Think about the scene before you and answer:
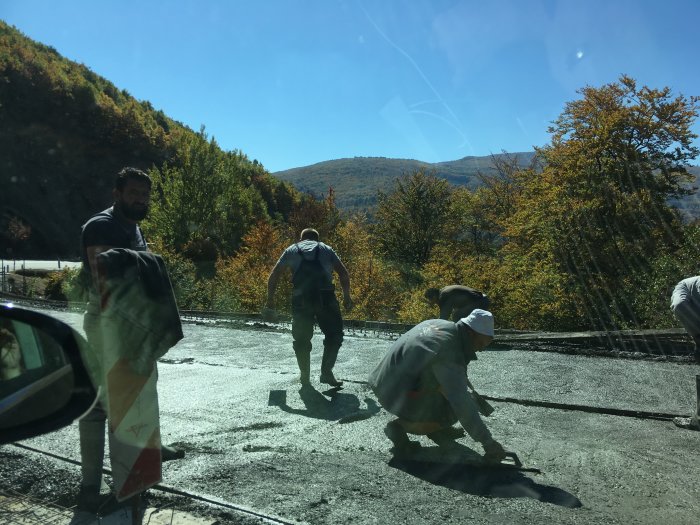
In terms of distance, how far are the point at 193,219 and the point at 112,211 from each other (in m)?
40.4

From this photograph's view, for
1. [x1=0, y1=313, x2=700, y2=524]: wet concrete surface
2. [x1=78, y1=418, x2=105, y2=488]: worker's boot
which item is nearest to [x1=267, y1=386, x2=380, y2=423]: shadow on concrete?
[x1=0, y1=313, x2=700, y2=524]: wet concrete surface

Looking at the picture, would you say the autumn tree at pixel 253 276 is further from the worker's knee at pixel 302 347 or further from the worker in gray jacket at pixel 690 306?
the worker in gray jacket at pixel 690 306

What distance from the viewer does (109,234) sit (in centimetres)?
322

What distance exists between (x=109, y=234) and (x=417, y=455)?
8.23 feet

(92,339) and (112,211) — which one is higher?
(112,211)

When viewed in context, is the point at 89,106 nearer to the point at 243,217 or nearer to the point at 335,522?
the point at 243,217

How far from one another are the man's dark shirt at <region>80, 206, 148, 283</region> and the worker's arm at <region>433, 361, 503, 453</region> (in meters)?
2.11

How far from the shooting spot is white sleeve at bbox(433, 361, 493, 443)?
12.9ft

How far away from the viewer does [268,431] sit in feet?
15.9

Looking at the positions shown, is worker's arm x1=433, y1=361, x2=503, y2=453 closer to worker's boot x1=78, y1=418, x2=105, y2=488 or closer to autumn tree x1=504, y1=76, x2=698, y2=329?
worker's boot x1=78, y1=418, x2=105, y2=488

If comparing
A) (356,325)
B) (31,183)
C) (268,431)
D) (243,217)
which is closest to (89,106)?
(31,183)

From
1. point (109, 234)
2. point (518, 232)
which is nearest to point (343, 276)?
point (109, 234)

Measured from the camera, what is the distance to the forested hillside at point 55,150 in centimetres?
6804

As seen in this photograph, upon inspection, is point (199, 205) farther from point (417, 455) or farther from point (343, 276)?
point (417, 455)
